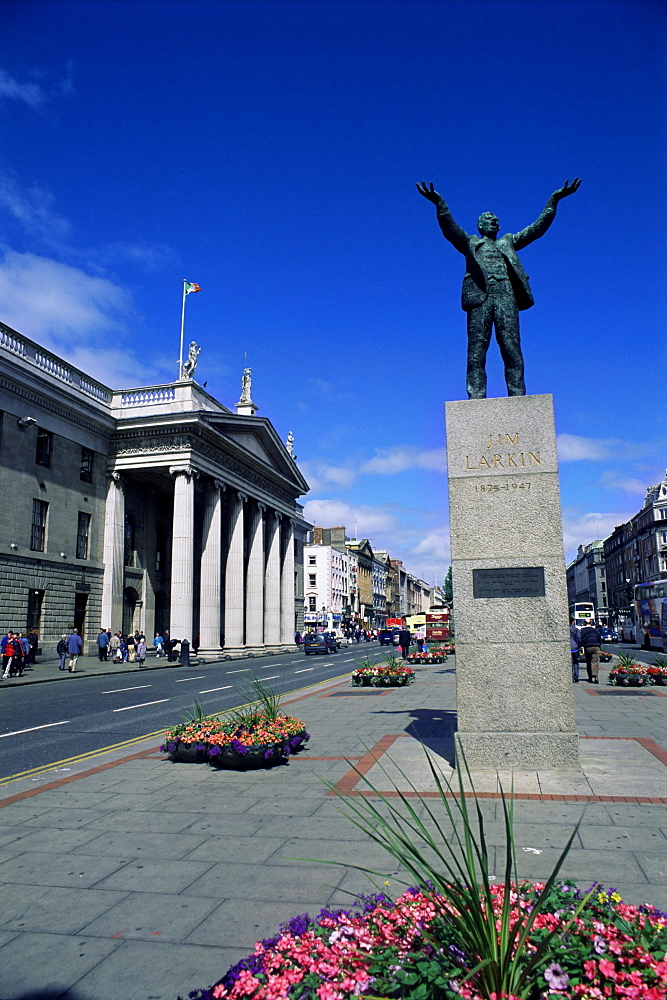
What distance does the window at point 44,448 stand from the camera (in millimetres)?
37688

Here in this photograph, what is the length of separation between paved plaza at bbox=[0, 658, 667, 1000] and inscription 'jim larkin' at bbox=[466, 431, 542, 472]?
3683 mm

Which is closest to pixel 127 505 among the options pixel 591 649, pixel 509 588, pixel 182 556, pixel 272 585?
pixel 182 556

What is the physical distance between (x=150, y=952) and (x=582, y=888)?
110 inches

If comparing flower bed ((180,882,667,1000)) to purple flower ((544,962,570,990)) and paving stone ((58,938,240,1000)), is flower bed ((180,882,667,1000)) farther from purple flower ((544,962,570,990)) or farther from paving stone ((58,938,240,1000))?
paving stone ((58,938,240,1000))

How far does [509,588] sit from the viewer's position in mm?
8320

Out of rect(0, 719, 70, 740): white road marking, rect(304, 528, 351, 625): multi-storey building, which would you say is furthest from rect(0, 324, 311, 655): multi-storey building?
rect(304, 528, 351, 625): multi-storey building

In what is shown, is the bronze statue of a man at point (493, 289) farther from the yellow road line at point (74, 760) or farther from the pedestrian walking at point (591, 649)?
the pedestrian walking at point (591, 649)

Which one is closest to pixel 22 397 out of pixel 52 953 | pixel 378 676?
pixel 378 676

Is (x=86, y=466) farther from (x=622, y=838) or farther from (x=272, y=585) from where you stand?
(x=622, y=838)

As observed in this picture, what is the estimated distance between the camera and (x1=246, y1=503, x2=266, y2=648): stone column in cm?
5572

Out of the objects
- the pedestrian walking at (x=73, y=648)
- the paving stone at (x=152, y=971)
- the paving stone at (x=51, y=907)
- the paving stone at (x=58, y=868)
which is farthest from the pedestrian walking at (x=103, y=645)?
the paving stone at (x=152, y=971)

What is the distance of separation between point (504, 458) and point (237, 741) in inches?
201

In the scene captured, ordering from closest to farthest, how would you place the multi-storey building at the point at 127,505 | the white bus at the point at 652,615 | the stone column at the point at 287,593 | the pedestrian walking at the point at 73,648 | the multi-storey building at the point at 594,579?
the pedestrian walking at the point at 73,648 → the multi-storey building at the point at 127,505 → the white bus at the point at 652,615 → the stone column at the point at 287,593 → the multi-storey building at the point at 594,579

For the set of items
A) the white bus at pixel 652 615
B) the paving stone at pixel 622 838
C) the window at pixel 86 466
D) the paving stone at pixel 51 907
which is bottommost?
the paving stone at pixel 51 907
